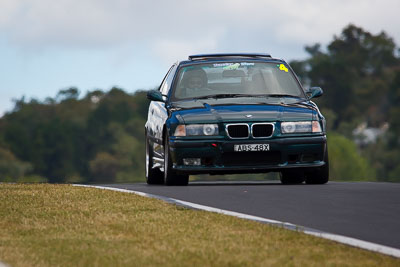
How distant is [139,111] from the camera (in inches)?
6220

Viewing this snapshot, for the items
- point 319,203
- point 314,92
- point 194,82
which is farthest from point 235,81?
point 319,203

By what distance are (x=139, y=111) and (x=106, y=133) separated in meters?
5.83

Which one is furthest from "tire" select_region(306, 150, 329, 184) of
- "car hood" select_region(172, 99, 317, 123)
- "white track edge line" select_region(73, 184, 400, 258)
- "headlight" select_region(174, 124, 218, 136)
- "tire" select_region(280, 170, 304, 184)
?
"white track edge line" select_region(73, 184, 400, 258)

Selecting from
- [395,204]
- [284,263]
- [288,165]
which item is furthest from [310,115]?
[284,263]

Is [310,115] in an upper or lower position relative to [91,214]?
upper

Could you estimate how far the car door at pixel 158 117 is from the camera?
16281 mm

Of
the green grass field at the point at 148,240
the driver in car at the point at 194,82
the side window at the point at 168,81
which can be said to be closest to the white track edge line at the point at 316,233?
the green grass field at the point at 148,240

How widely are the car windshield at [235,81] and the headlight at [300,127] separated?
3.81ft

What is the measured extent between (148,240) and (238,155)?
5619 mm

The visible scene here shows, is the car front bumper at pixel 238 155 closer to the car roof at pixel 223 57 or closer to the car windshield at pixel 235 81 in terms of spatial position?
the car windshield at pixel 235 81

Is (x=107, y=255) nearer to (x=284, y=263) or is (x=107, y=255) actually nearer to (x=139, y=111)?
(x=284, y=263)

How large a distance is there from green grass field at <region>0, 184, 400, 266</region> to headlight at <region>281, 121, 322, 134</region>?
270 cm

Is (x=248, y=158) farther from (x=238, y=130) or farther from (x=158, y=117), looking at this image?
(x=158, y=117)

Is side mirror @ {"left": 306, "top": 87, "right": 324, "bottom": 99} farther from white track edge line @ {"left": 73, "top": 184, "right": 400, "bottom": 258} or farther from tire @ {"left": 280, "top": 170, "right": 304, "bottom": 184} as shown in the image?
white track edge line @ {"left": 73, "top": 184, "right": 400, "bottom": 258}
